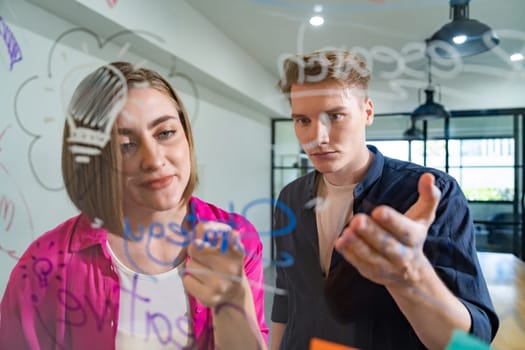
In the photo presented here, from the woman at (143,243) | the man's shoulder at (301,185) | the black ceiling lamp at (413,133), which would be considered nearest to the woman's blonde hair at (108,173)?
the woman at (143,243)

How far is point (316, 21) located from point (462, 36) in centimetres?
12

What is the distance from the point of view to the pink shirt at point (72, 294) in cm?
34

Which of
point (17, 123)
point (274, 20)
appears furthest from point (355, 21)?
point (17, 123)

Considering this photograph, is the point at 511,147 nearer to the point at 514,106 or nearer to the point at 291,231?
the point at 514,106

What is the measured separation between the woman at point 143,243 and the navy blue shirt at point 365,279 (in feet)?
0.12

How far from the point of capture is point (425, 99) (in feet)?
0.94

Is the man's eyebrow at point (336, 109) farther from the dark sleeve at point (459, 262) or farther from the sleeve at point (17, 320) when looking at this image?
the sleeve at point (17, 320)

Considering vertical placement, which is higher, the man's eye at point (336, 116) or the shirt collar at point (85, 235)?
the man's eye at point (336, 116)

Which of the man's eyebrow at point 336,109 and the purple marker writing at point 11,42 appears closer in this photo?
the man's eyebrow at point 336,109

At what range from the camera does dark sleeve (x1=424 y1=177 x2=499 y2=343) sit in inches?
10.5

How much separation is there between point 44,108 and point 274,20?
0.28 m

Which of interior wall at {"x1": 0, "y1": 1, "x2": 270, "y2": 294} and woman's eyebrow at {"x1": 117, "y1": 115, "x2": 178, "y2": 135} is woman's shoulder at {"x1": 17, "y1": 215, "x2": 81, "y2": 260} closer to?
interior wall at {"x1": 0, "y1": 1, "x2": 270, "y2": 294}

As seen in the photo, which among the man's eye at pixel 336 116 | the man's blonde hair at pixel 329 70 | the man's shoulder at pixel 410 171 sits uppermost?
the man's blonde hair at pixel 329 70

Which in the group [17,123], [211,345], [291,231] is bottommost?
[211,345]
